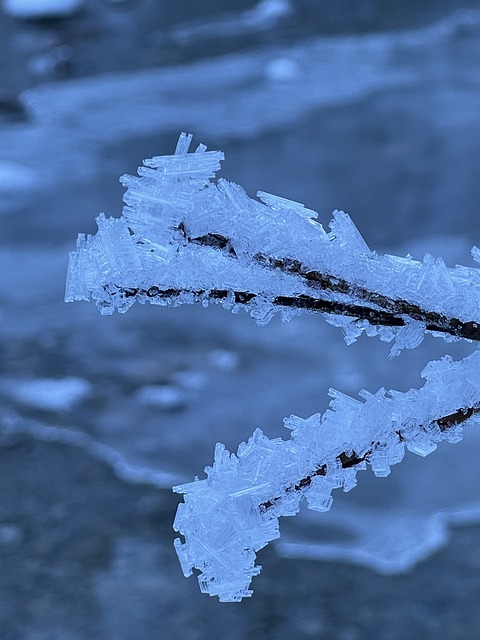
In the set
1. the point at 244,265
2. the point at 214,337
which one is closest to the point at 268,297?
the point at 244,265

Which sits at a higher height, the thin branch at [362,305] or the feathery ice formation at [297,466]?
the thin branch at [362,305]

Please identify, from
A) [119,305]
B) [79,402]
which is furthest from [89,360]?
[119,305]

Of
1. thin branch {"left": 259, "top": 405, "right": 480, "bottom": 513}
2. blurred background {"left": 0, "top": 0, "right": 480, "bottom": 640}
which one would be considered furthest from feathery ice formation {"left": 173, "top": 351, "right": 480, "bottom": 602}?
blurred background {"left": 0, "top": 0, "right": 480, "bottom": 640}

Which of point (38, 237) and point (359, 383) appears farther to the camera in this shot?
point (38, 237)

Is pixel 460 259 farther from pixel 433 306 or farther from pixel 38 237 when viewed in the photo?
pixel 433 306

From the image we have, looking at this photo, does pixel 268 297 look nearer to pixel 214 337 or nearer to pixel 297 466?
pixel 297 466

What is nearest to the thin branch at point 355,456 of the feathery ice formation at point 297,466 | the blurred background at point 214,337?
the feathery ice formation at point 297,466

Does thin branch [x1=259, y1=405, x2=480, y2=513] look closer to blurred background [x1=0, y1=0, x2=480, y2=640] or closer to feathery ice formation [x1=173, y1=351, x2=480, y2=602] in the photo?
feathery ice formation [x1=173, y1=351, x2=480, y2=602]

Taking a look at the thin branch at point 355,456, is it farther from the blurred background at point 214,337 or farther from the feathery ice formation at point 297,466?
the blurred background at point 214,337
